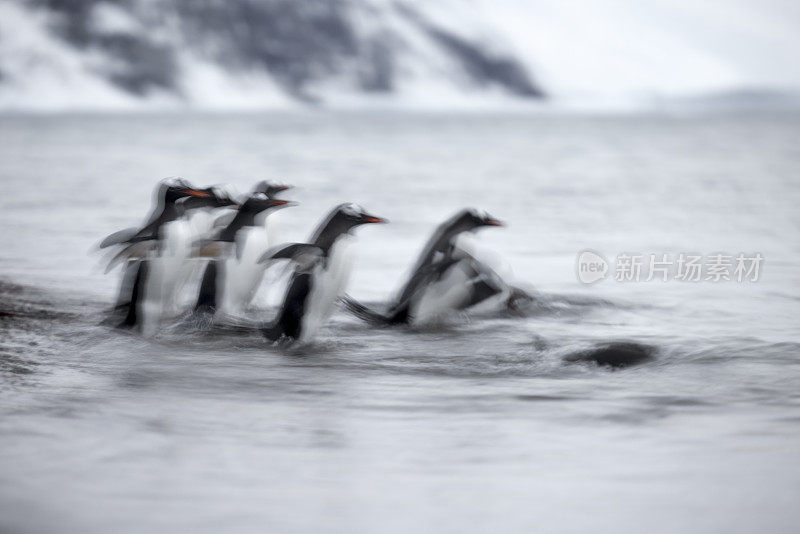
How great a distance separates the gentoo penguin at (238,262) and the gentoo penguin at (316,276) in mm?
268

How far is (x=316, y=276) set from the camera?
15.7 ft

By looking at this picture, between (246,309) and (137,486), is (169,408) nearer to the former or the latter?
(137,486)

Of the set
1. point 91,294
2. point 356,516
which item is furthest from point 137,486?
point 91,294

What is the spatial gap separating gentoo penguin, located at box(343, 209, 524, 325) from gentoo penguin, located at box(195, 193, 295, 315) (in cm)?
47

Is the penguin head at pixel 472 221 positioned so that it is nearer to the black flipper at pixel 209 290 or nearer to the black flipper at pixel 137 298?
the black flipper at pixel 209 290

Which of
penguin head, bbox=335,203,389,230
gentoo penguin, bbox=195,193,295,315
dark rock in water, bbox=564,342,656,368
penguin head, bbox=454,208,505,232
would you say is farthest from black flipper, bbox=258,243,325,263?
dark rock in water, bbox=564,342,656,368

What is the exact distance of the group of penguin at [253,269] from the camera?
4.82 meters

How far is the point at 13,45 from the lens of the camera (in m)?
86.2

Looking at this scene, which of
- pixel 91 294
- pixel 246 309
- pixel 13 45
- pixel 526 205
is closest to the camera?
pixel 246 309

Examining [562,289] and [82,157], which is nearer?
[562,289]

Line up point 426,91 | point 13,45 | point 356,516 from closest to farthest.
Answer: point 356,516 → point 13,45 → point 426,91

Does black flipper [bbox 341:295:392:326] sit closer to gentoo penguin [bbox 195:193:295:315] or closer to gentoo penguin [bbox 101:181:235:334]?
gentoo penguin [bbox 195:193:295:315]

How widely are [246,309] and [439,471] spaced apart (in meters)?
2.53

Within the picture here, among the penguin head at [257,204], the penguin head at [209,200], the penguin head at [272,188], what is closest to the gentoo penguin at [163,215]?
the penguin head at [209,200]
